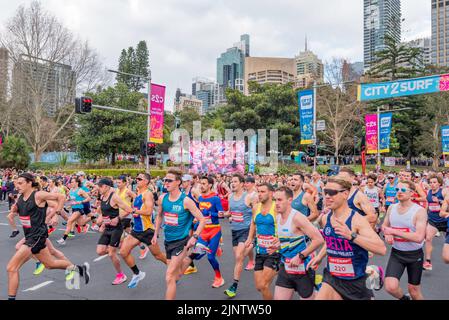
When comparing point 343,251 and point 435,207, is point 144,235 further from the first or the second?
point 435,207

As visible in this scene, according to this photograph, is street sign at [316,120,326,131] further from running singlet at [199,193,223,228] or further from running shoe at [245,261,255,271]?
running singlet at [199,193,223,228]

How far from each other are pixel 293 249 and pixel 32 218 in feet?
12.6

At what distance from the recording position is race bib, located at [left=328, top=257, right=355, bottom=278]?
365 centimetres

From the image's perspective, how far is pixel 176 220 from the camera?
221 inches

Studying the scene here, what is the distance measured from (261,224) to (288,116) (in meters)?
36.5

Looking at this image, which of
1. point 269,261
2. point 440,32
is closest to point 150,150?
point 269,261

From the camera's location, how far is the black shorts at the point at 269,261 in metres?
4.78

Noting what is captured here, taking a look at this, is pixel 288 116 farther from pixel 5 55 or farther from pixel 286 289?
pixel 286 289

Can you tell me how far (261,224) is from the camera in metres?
4.99

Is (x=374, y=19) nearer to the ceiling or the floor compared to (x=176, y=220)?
nearer to the ceiling

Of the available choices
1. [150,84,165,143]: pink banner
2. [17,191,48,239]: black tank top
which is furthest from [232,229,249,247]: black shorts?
[150,84,165,143]: pink banner

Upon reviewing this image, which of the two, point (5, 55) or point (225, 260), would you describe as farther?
point (5, 55)

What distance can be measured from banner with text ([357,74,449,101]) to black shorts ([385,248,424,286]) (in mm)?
12523
